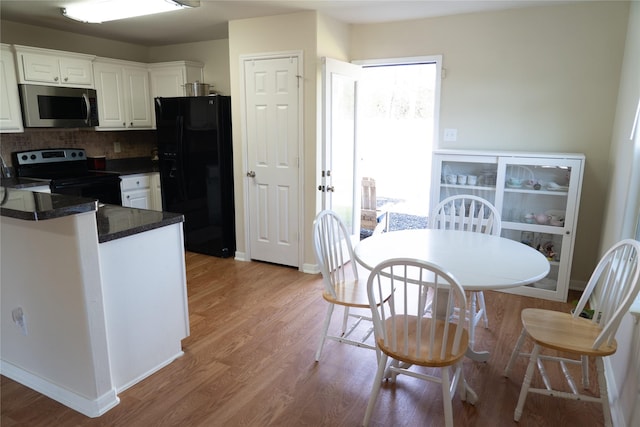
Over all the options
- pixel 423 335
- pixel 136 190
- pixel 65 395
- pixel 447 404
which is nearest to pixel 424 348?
pixel 423 335

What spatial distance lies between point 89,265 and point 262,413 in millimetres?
1107

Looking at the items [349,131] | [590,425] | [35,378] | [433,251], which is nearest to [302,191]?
[349,131]

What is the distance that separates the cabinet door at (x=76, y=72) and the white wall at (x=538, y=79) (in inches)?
124

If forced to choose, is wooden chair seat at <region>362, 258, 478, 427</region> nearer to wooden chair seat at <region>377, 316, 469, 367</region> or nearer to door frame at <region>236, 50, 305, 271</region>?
wooden chair seat at <region>377, 316, 469, 367</region>

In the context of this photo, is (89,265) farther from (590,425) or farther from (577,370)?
(577,370)

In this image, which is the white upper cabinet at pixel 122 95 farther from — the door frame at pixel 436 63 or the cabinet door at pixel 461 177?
the cabinet door at pixel 461 177

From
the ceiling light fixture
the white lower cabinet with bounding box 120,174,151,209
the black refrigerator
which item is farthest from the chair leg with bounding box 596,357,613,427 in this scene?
the white lower cabinet with bounding box 120,174,151,209

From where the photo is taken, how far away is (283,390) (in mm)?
2252

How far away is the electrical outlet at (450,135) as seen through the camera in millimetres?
3922

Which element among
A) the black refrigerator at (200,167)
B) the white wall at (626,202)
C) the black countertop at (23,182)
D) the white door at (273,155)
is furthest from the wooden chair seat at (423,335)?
the black countertop at (23,182)

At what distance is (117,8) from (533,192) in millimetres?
3583

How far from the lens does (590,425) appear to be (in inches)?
78.3

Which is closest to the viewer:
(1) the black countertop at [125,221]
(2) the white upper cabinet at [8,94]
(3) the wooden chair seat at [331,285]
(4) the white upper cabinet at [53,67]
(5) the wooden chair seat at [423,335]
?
(5) the wooden chair seat at [423,335]

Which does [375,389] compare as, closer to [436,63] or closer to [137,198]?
[436,63]
